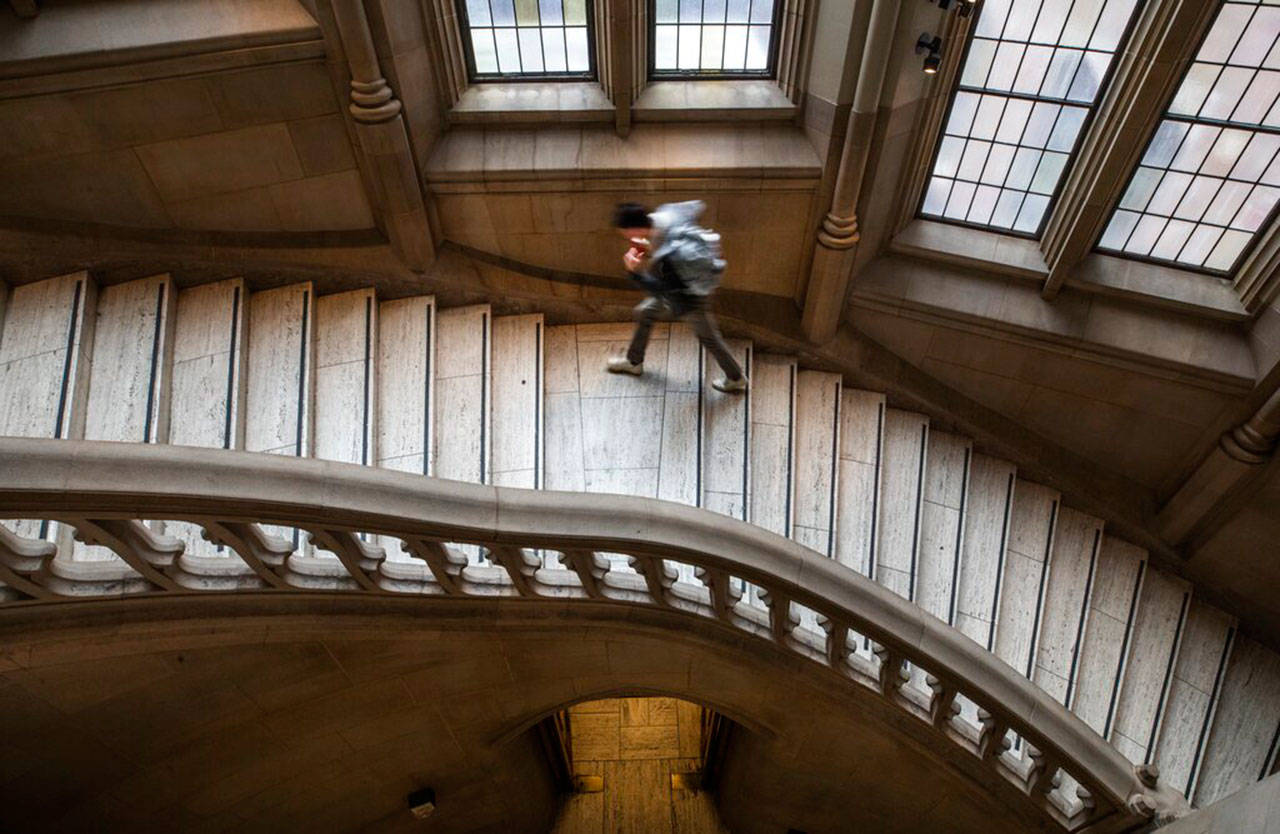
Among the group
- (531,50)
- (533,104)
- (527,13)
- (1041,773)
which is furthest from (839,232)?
(1041,773)

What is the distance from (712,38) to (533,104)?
5.54 feet

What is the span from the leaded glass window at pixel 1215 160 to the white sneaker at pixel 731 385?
359cm

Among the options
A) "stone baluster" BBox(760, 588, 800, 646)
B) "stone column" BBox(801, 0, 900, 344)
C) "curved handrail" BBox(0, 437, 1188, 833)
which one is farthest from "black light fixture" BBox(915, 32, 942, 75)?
"stone baluster" BBox(760, 588, 800, 646)

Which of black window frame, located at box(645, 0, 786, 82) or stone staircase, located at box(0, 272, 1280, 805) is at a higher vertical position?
black window frame, located at box(645, 0, 786, 82)

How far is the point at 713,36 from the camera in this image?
862 centimetres

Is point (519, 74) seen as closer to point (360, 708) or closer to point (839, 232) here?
point (839, 232)

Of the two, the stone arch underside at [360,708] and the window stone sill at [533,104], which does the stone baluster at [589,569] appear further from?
the window stone sill at [533,104]

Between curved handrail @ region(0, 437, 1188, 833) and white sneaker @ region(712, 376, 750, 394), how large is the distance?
211cm

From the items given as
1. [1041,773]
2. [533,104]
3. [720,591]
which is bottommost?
[1041,773]

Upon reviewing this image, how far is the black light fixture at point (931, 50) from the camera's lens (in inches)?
288

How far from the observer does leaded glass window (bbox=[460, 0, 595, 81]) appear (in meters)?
8.42

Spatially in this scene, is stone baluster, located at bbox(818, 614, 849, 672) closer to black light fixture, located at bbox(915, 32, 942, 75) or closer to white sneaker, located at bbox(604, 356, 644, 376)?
white sneaker, located at bbox(604, 356, 644, 376)

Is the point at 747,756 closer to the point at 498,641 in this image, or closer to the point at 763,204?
the point at 498,641

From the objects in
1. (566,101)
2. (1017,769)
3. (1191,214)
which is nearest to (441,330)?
(566,101)
